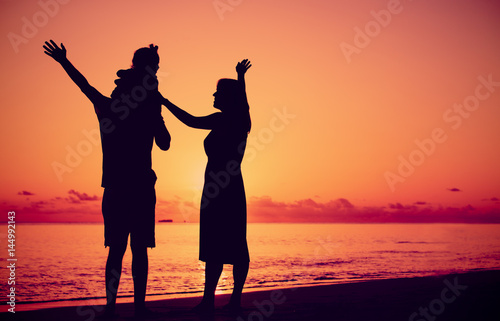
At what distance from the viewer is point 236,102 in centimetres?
450

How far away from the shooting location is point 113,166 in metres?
3.86

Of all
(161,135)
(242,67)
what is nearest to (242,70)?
(242,67)

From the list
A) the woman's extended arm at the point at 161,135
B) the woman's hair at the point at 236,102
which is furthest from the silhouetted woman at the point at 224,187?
the woman's extended arm at the point at 161,135

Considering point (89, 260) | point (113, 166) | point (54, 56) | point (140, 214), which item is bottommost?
point (89, 260)

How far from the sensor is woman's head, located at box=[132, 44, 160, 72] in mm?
3949

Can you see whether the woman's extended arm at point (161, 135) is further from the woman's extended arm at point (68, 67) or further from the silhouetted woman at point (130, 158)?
the woman's extended arm at point (68, 67)

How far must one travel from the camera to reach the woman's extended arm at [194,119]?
14.2ft

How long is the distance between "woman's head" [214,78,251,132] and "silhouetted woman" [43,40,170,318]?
2.43 ft

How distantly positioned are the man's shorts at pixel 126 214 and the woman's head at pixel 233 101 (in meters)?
1.16

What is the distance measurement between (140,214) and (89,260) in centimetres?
1549

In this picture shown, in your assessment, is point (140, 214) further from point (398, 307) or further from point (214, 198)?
point (398, 307)

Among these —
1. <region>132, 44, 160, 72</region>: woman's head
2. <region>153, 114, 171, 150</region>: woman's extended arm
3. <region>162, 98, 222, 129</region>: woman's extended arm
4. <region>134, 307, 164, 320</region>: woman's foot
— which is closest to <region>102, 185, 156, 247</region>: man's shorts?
<region>153, 114, 171, 150</region>: woman's extended arm

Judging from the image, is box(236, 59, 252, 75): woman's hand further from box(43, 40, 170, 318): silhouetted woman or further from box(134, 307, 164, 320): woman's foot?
box(134, 307, 164, 320): woman's foot

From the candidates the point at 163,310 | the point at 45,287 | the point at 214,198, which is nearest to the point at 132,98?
the point at 214,198
